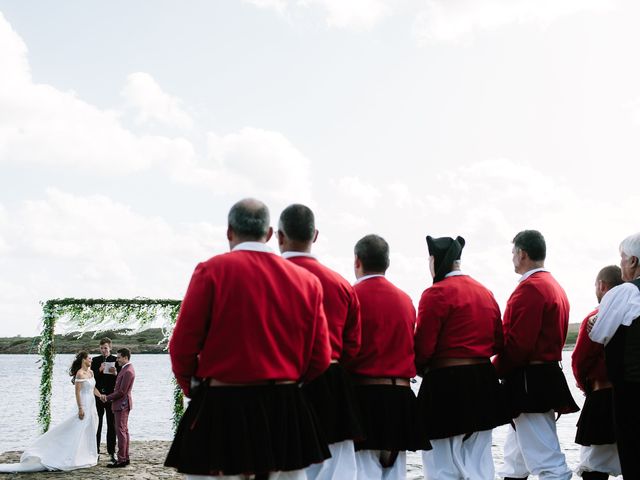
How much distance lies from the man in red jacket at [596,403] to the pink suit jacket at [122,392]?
740 centimetres

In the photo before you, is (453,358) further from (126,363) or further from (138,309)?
(138,309)

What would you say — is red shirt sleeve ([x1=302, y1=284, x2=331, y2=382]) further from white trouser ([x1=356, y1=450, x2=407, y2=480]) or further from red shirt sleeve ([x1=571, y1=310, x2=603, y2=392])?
red shirt sleeve ([x1=571, y1=310, x2=603, y2=392])

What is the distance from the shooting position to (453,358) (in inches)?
244

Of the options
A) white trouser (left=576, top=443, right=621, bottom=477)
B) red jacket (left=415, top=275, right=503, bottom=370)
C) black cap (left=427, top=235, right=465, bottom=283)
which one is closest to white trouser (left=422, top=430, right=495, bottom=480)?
red jacket (left=415, top=275, right=503, bottom=370)

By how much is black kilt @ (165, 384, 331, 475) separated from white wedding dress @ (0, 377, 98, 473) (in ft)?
28.3

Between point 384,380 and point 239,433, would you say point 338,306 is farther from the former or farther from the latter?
point 239,433

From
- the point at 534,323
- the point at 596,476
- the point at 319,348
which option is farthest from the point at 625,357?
the point at 319,348

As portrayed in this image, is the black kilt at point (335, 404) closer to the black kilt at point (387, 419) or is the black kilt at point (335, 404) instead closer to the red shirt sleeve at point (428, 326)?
the black kilt at point (387, 419)

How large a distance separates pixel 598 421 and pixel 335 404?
2.79 m

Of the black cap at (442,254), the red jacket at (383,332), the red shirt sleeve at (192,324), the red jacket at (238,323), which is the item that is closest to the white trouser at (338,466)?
the red jacket at (383,332)

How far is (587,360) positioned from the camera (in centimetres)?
660

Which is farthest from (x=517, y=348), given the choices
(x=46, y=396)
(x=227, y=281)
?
(x=46, y=396)

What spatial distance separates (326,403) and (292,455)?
41.3 inches

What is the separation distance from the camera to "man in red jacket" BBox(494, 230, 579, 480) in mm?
6418
